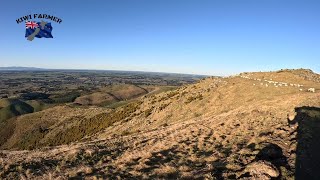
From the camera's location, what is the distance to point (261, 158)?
1622 centimetres

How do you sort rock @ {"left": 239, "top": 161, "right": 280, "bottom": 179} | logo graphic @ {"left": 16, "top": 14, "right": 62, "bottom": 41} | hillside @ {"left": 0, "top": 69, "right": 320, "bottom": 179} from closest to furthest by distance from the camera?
rock @ {"left": 239, "top": 161, "right": 280, "bottom": 179} → hillside @ {"left": 0, "top": 69, "right": 320, "bottom": 179} → logo graphic @ {"left": 16, "top": 14, "right": 62, "bottom": 41}

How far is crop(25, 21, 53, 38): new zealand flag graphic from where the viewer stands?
1350 inches

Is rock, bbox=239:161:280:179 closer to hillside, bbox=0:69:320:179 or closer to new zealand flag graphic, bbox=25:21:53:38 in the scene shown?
hillside, bbox=0:69:320:179

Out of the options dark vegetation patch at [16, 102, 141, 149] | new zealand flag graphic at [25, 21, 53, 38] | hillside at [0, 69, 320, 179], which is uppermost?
new zealand flag graphic at [25, 21, 53, 38]

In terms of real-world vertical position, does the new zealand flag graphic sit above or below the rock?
above

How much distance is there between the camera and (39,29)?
34.5 metres

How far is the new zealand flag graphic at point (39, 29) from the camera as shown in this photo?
112 feet

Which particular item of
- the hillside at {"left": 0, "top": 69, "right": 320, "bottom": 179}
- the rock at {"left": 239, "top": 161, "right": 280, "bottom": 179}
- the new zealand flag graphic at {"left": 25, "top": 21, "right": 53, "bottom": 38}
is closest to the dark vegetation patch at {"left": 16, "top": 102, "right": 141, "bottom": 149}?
the new zealand flag graphic at {"left": 25, "top": 21, "right": 53, "bottom": 38}

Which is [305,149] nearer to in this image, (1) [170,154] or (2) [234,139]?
(2) [234,139]

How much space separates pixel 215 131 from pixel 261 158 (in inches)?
291

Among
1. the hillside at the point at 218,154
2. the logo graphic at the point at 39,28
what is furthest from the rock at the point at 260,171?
the logo graphic at the point at 39,28

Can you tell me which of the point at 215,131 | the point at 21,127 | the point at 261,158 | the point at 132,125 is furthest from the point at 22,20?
the point at 21,127

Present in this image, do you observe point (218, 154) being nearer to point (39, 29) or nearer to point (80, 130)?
point (39, 29)

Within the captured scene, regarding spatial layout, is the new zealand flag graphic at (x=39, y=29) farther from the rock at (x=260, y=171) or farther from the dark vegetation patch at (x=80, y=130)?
the rock at (x=260, y=171)
